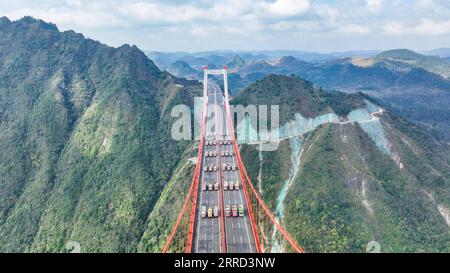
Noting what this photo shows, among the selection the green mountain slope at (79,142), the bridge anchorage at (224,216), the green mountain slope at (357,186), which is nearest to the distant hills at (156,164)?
the green mountain slope at (357,186)

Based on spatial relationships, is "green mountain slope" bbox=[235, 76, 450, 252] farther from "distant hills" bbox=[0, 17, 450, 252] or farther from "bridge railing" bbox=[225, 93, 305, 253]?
"bridge railing" bbox=[225, 93, 305, 253]

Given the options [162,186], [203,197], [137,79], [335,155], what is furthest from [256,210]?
[137,79]

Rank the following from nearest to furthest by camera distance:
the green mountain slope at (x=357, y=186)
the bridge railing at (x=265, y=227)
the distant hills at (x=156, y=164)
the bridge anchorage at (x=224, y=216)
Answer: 1. the bridge anchorage at (x=224, y=216)
2. the bridge railing at (x=265, y=227)
3. the green mountain slope at (x=357, y=186)
4. the distant hills at (x=156, y=164)

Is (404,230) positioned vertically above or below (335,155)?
Result: below

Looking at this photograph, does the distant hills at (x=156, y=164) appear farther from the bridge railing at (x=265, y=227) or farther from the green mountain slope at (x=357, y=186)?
the bridge railing at (x=265, y=227)

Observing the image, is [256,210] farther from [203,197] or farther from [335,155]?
[335,155]
